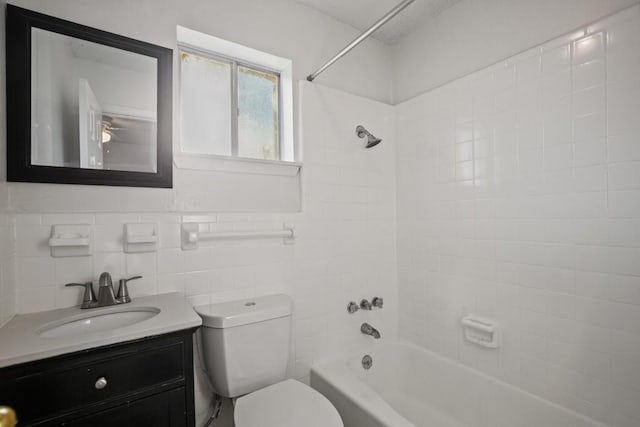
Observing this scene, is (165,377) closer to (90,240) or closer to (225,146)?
(90,240)

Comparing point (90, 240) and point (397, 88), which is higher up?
point (397, 88)

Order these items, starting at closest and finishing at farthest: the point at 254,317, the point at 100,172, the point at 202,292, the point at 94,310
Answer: the point at 94,310 → the point at 100,172 → the point at 254,317 → the point at 202,292

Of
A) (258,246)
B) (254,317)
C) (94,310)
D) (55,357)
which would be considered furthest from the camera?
(258,246)

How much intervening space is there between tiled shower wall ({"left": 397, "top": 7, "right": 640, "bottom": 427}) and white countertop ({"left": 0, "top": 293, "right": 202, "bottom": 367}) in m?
1.55

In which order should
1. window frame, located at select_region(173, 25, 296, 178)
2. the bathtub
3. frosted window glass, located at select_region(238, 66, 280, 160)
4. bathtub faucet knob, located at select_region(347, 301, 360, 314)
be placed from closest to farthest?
the bathtub → window frame, located at select_region(173, 25, 296, 178) → frosted window glass, located at select_region(238, 66, 280, 160) → bathtub faucet knob, located at select_region(347, 301, 360, 314)

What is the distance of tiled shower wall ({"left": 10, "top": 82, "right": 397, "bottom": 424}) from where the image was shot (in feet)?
4.23

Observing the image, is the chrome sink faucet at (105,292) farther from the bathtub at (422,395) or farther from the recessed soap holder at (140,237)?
the bathtub at (422,395)

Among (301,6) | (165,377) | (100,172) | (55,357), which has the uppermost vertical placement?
(301,6)

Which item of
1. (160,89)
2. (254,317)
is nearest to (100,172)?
(160,89)

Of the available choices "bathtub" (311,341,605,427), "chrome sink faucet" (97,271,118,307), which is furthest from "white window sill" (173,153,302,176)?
"bathtub" (311,341,605,427)

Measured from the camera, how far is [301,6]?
1947mm

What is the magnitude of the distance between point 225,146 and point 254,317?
3.28 feet

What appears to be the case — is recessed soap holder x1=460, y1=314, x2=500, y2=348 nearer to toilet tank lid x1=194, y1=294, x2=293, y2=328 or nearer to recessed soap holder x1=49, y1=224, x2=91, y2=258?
toilet tank lid x1=194, y1=294, x2=293, y2=328

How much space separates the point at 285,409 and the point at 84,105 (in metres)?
1.55
